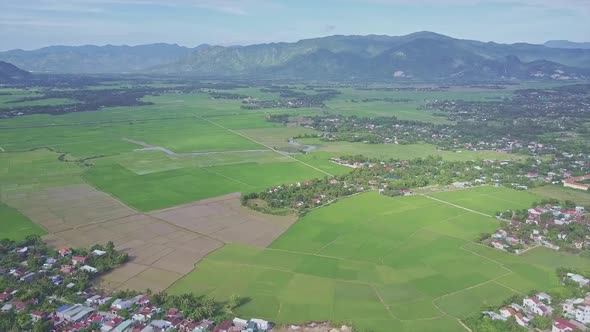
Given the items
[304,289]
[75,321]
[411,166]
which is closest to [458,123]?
[411,166]

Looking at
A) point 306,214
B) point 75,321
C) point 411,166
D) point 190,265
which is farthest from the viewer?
point 411,166

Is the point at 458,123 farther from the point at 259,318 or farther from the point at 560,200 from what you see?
the point at 259,318

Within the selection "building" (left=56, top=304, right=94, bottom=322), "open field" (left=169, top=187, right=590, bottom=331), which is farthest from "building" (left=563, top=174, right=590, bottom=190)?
"building" (left=56, top=304, right=94, bottom=322)

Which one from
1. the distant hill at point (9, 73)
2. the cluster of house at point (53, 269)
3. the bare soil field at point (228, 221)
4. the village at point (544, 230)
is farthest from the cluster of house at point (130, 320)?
the distant hill at point (9, 73)

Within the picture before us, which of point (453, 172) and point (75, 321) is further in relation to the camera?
point (453, 172)

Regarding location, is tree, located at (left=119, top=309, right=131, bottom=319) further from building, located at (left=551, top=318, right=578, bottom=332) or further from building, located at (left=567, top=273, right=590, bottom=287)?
building, located at (left=567, top=273, right=590, bottom=287)

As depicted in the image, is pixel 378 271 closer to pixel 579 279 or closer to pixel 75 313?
pixel 579 279
